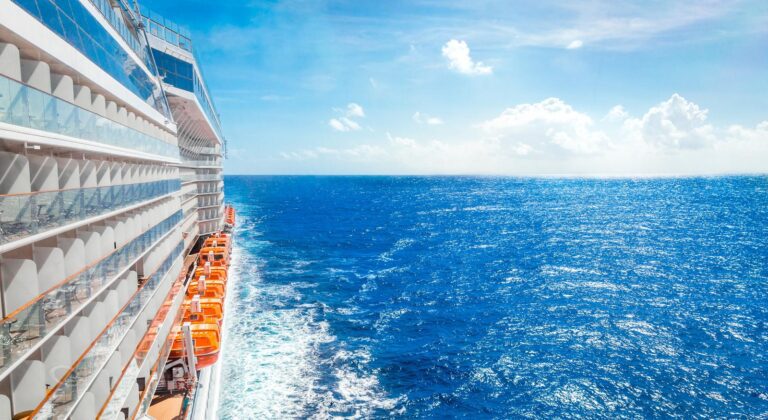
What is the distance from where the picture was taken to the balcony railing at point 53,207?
9836 mm

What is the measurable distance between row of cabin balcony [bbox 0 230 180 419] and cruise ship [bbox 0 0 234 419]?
1.7 inches

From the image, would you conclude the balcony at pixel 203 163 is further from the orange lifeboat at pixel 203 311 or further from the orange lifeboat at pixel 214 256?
the orange lifeboat at pixel 203 311

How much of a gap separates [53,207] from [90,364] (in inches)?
216

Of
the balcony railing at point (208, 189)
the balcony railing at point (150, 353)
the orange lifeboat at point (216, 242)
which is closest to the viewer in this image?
the balcony railing at point (150, 353)

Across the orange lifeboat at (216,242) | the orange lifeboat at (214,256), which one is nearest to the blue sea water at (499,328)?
the orange lifeboat at (214,256)

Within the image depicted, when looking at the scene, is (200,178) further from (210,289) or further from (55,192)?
(55,192)

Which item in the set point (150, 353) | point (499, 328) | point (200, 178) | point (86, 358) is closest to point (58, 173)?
point (86, 358)

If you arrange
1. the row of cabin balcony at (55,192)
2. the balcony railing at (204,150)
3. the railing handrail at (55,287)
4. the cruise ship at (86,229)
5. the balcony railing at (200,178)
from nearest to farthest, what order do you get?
the railing handrail at (55,287) < the row of cabin balcony at (55,192) < the cruise ship at (86,229) < the balcony railing at (200,178) < the balcony railing at (204,150)

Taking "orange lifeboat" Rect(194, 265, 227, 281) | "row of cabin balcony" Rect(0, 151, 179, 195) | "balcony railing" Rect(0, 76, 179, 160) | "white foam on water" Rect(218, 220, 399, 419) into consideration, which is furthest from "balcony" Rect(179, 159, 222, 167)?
"balcony railing" Rect(0, 76, 179, 160)

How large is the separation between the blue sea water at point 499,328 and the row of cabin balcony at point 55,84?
57.4 ft

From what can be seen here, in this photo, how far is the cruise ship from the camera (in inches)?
421

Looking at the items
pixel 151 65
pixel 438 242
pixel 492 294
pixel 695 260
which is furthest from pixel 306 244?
pixel 695 260

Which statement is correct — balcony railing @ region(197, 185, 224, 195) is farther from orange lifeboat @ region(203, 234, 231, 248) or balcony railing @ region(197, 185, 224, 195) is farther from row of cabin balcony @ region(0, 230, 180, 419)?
row of cabin balcony @ region(0, 230, 180, 419)

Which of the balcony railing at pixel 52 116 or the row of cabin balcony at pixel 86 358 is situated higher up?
the balcony railing at pixel 52 116
